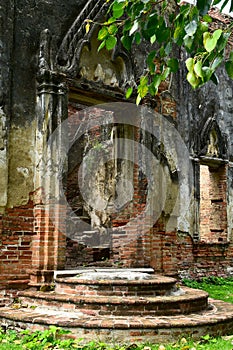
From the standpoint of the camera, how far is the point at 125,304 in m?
5.55

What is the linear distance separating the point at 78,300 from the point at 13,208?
1899mm

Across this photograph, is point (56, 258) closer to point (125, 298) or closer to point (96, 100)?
point (125, 298)

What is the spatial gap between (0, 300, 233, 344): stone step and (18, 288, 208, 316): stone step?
0.08 metres

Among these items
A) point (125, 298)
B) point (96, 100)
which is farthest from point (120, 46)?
point (125, 298)

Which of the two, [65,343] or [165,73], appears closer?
[165,73]

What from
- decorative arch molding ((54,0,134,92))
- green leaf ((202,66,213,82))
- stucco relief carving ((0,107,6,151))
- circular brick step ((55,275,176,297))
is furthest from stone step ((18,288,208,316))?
decorative arch molding ((54,0,134,92))

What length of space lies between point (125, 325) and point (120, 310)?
0.45 m

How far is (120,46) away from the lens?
27.8ft

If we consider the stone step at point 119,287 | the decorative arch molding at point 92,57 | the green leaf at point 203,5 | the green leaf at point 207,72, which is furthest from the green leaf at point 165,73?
the decorative arch molding at point 92,57

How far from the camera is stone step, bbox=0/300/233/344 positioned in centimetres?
509

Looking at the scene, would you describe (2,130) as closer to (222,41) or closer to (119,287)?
(119,287)

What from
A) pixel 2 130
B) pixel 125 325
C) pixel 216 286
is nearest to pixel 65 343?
pixel 125 325

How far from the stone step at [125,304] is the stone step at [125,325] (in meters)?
0.08

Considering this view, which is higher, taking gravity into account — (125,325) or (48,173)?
(48,173)
